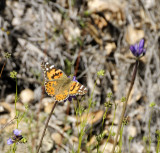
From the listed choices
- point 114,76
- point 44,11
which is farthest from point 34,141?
point 44,11

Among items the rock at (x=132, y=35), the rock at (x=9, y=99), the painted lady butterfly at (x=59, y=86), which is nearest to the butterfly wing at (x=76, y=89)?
the painted lady butterfly at (x=59, y=86)

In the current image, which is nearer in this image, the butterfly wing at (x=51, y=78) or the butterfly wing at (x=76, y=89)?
the butterfly wing at (x=76, y=89)

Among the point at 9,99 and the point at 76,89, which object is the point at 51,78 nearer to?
the point at 76,89

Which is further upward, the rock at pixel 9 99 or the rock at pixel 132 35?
the rock at pixel 132 35

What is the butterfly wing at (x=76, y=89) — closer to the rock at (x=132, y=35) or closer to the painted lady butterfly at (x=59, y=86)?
the painted lady butterfly at (x=59, y=86)

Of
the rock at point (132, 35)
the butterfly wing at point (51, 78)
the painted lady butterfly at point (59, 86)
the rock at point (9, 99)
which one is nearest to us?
the painted lady butterfly at point (59, 86)

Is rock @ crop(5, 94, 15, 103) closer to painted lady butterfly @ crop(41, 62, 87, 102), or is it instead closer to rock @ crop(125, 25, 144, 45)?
painted lady butterfly @ crop(41, 62, 87, 102)

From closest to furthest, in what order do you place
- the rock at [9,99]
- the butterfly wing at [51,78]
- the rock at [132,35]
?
the butterfly wing at [51,78] → the rock at [9,99] → the rock at [132,35]

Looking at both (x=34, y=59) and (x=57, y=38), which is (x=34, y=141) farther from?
(x=57, y=38)

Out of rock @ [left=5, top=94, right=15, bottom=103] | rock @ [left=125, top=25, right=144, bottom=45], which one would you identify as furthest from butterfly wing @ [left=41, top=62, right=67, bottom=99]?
rock @ [left=125, top=25, right=144, bottom=45]

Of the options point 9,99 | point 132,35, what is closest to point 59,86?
point 9,99
